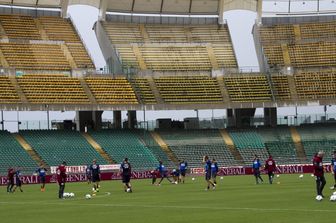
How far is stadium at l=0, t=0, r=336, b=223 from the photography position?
74938mm

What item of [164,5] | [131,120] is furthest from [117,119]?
[164,5]

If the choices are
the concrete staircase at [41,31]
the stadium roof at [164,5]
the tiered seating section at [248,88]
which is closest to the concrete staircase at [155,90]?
the tiered seating section at [248,88]

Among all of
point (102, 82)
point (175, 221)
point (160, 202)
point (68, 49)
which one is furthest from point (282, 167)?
point (175, 221)

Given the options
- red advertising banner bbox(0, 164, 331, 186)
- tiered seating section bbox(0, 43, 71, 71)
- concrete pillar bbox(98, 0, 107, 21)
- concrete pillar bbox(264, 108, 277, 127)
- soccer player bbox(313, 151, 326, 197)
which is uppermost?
concrete pillar bbox(98, 0, 107, 21)

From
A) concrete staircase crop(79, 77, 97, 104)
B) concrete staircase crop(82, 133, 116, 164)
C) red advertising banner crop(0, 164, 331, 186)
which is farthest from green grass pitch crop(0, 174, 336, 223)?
concrete staircase crop(79, 77, 97, 104)

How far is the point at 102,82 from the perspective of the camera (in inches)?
3174

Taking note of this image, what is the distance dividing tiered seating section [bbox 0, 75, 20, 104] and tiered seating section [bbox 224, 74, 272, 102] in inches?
926

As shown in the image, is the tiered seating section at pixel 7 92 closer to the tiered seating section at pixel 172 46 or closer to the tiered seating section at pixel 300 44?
the tiered seating section at pixel 172 46

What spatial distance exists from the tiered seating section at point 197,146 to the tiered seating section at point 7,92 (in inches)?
668

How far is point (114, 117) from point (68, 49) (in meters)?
10.1

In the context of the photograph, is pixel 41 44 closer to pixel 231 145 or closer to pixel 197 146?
pixel 197 146

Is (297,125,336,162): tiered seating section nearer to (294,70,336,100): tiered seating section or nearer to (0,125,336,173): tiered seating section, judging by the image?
(0,125,336,173): tiered seating section

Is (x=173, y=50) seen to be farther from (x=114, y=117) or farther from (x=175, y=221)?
(x=175, y=221)

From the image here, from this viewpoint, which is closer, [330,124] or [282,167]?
[282,167]
